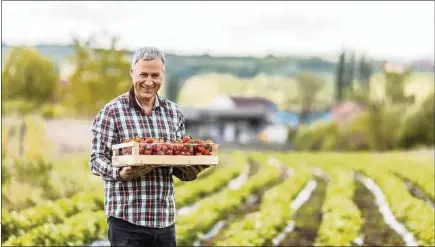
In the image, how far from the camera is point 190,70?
661 inches

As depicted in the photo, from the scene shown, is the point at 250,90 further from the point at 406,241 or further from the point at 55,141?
the point at 406,241

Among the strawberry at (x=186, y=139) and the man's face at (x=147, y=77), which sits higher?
the man's face at (x=147, y=77)

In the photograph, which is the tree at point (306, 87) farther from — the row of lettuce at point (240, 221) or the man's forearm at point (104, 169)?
the man's forearm at point (104, 169)

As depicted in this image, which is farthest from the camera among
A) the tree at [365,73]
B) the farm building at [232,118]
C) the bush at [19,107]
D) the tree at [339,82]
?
the tree at [339,82]

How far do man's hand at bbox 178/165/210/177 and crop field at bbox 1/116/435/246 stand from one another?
4973mm

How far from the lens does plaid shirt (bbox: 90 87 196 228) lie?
13.0 feet

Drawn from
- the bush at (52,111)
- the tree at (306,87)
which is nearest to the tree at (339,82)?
the tree at (306,87)

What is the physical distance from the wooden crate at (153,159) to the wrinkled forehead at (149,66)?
1.05ft

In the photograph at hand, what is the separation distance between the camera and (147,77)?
391 cm

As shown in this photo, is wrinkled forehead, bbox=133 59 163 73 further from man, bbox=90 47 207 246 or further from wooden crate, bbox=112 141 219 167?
wooden crate, bbox=112 141 219 167

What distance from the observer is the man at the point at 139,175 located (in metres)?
3.95

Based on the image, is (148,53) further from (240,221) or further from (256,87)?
(256,87)

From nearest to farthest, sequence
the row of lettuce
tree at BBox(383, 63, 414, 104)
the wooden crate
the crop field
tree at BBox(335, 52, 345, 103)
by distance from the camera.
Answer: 1. the wooden crate
2. the row of lettuce
3. the crop field
4. tree at BBox(383, 63, 414, 104)
5. tree at BBox(335, 52, 345, 103)

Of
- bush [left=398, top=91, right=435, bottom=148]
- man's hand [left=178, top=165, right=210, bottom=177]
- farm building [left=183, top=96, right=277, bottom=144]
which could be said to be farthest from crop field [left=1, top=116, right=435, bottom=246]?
man's hand [left=178, top=165, right=210, bottom=177]
